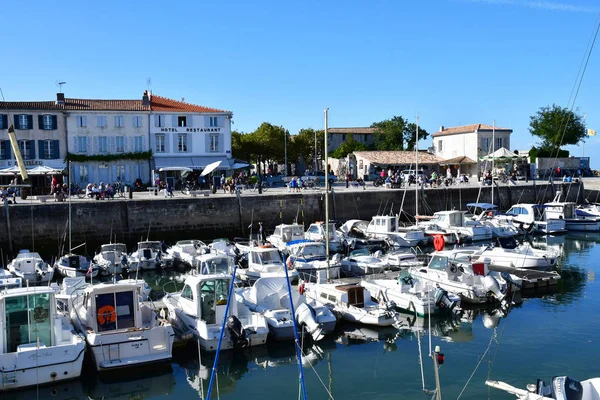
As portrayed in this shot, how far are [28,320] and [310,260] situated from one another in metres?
14.8

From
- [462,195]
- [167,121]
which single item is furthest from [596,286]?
[167,121]

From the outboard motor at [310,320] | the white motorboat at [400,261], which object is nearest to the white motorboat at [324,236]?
the white motorboat at [400,261]

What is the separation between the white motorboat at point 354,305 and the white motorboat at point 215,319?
3087mm

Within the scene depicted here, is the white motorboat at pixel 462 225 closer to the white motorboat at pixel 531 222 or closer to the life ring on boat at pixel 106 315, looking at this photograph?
the white motorboat at pixel 531 222

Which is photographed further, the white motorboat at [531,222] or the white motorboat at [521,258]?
the white motorboat at [531,222]

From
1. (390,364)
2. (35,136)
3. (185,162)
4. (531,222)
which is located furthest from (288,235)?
(35,136)

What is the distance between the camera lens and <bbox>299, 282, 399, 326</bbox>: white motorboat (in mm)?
19219

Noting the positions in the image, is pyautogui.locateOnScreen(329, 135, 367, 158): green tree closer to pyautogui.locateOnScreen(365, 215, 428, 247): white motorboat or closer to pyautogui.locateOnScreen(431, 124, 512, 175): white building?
pyautogui.locateOnScreen(431, 124, 512, 175): white building

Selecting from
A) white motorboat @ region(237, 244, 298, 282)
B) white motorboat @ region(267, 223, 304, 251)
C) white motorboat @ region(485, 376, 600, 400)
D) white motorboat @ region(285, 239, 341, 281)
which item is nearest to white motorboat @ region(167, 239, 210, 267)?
white motorboat @ region(267, 223, 304, 251)

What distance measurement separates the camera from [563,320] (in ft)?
67.4

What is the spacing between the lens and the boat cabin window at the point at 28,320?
1490 cm

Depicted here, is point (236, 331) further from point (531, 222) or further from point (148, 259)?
point (531, 222)

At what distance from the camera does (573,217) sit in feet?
149

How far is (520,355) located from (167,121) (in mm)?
39830
